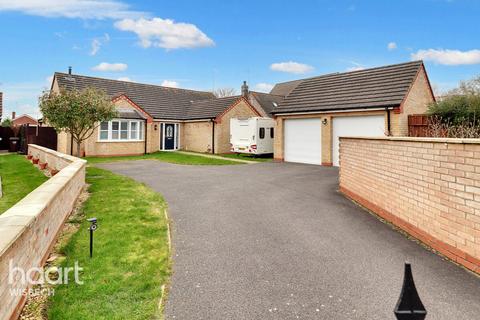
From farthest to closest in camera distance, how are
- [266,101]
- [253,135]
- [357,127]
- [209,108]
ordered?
[266,101]
[209,108]
[253,135]
[357,127]

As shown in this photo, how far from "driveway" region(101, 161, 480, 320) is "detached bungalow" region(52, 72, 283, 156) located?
55.1 feet

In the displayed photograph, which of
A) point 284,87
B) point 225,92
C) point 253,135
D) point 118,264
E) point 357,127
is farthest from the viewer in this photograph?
point 225,92

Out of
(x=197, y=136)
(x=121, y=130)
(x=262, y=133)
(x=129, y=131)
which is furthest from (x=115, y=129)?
(x=262, y=133)

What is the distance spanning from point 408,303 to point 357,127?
17.0 metres

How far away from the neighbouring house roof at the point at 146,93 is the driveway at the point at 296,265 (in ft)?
68.7

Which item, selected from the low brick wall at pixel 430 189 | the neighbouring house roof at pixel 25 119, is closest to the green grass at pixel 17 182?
the low brick wall at pixel 430 189

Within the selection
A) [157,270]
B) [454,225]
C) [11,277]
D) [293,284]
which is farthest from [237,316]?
[454,225]

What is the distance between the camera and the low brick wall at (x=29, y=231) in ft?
10.8

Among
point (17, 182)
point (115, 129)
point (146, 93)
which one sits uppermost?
point (146, 93)

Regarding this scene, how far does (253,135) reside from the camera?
2348 cm

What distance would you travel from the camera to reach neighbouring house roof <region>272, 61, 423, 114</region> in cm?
1702

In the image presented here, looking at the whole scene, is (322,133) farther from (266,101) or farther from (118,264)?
(266,101)

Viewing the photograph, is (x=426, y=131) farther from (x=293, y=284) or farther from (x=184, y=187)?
(x=293, y=284)

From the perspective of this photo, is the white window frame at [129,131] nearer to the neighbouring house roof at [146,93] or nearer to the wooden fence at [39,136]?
the neighbouring house roof at [146,93]
